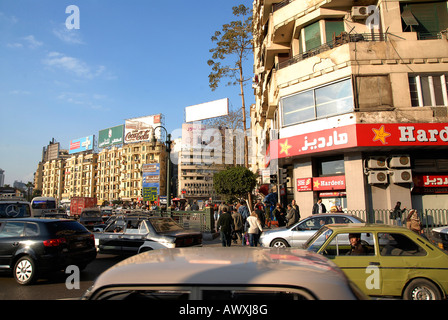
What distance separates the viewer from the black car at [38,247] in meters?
7.22

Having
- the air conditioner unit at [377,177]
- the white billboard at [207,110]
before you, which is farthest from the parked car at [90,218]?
the white billboard at [207,110]

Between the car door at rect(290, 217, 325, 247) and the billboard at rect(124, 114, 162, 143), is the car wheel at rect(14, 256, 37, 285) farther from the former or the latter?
the billboard at rect(124, 114, 162, 143)

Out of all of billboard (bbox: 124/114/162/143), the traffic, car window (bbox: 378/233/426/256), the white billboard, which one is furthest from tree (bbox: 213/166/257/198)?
billboard (bbox: 124/114/162/143)

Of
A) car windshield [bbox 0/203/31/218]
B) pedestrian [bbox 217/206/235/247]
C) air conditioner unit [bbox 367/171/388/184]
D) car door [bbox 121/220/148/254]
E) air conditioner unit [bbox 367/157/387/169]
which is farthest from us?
air conditioner unit [bbox 367/157/387/169]

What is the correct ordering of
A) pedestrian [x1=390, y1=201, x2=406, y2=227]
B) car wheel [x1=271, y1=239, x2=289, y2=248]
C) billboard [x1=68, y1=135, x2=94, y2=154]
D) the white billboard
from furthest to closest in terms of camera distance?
billboard [x1=68, y1=135, x2=94, y2=154] < the white billboard < pedestrian [x1=390, y1=201, x2=406, y2=227] < car wheel [x1=271, y1=239, x2=289, y2=248]

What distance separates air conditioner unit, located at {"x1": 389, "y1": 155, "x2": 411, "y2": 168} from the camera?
1478cm

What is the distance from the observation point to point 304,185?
1717 cm

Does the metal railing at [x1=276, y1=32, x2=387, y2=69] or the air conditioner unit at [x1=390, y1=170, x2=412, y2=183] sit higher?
the metal railing at [x1=276, y1=32, x2=387, y2=69]

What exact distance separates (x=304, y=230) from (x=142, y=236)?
5.37 meters

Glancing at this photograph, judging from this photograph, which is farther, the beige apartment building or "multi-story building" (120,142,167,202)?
the beige apartment building

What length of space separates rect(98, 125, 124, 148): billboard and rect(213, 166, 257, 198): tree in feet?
217

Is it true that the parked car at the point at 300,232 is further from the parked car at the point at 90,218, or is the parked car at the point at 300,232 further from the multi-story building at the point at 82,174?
the multi-story building at the point at 82,174

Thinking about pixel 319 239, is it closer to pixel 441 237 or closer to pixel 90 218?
pixel 441 237
